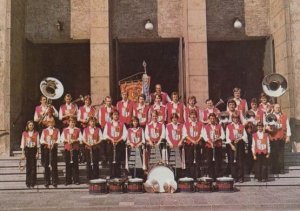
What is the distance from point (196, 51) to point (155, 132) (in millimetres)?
5040

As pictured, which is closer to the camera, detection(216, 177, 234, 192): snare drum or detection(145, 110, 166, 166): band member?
detection(216, 177, 234, 192): snare drum

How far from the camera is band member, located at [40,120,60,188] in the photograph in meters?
13.0

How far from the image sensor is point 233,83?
19391mm

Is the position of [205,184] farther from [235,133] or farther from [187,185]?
[235,133]

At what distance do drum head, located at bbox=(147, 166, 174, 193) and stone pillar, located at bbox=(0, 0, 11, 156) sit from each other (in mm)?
6056

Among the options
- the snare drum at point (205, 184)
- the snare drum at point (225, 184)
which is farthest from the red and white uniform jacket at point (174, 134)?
the snare drum at point (225, 184)

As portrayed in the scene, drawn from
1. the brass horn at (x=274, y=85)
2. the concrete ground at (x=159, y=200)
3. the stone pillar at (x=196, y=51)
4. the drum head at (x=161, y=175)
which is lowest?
the concrete ground at (x=159, y=200)

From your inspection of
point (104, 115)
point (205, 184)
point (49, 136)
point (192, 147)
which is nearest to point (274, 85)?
point (192, 147)

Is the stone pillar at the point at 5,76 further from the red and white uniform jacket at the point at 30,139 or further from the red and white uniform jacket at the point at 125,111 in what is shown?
the red and white uniform jacket at the point at 125,111

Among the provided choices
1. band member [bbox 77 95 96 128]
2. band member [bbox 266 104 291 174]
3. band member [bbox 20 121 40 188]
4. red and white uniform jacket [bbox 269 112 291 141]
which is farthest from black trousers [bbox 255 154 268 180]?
band member [bbox 20 121 40 188]

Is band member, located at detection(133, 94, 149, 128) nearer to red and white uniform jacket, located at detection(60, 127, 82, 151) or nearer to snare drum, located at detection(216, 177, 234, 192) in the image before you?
red and white uniform jacket, located at detection(60, 127, 82, 151)

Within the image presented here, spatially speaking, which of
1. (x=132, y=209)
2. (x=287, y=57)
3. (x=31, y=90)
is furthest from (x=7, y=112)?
(x=287, y=57)

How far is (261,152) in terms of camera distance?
42.9ft

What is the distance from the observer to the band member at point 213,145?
1297 centimetres
